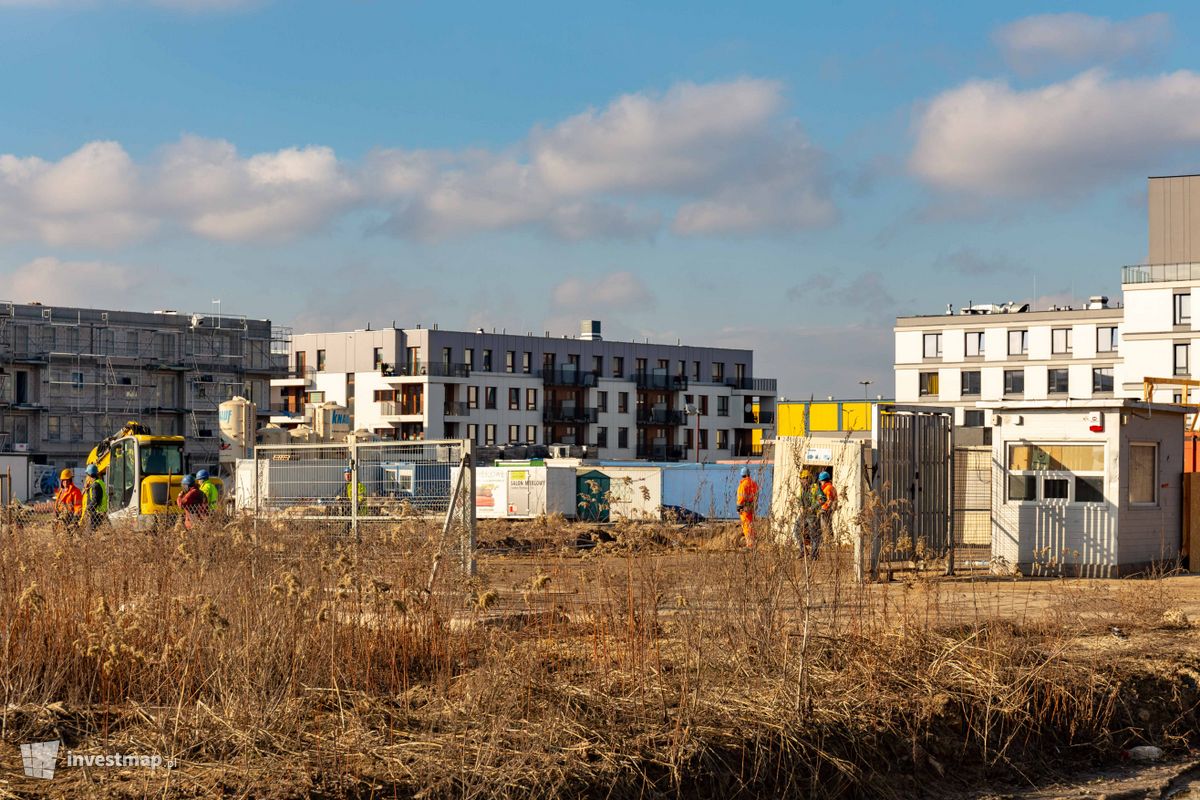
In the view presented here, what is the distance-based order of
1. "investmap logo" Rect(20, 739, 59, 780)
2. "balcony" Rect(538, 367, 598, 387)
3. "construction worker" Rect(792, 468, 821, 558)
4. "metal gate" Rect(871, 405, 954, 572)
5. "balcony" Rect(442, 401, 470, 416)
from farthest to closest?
"balcony" Rect(538, 367, 598, 387)
"balcony" Rect(442, 401, 470, 416)
"metal gate" Rect(871, 405, 954, 572)
"construction worker" Rect(792, 468, 821, 558)
"investmap logo" Rect(20, 739, 59, 780)

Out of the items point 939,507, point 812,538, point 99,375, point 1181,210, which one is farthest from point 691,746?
point 99,375

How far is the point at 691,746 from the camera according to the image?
30.8 feet

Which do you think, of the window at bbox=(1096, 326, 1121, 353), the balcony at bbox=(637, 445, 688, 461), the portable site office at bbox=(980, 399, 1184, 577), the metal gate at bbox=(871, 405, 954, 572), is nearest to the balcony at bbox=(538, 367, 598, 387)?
the balcony at bbox=(637, 445, 688, 461)

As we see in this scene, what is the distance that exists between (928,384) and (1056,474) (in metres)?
84.8

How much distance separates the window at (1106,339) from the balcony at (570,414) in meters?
38.1

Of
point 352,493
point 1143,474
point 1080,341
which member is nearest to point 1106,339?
point 1080,341

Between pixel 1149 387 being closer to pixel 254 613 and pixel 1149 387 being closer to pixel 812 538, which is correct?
pixel 812 538

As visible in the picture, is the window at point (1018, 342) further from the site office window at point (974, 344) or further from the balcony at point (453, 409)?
the balcony at point (453, 409)

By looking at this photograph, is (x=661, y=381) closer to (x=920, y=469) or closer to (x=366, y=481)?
(x=920, y=469)

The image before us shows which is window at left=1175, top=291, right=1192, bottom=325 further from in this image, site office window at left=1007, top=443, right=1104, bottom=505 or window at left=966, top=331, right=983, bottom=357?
site office window at left=1007, top=443, right=1104, bottom=505

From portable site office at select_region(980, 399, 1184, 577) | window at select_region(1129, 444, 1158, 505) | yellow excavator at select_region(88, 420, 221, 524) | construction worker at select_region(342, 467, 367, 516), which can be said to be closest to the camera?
construction worker at select_region(342, 467, 367, 516)

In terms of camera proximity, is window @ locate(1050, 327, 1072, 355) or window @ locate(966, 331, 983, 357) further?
window @ locate(966, 331, 983, 357)

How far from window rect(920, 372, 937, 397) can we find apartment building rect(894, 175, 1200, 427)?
7 centimetres

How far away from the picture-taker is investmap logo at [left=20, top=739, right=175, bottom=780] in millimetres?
8531
